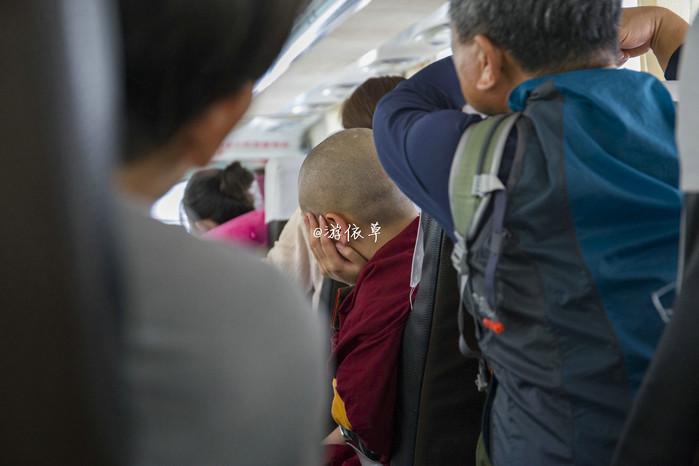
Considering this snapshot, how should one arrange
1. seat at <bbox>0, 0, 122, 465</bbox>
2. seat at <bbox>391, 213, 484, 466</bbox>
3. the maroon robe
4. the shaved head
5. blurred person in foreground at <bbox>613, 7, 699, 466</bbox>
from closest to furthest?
seat at <bbox>0, 0, 122, 465</bbox>
blurred person in foreground at <bbox>613, 7, 699, 466</bbox>
seat at <bbox>391, 213, 484, 466</bbox>
the maroon robe
the shaved head

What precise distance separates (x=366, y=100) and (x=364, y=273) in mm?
561

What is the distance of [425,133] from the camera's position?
1.27 meters

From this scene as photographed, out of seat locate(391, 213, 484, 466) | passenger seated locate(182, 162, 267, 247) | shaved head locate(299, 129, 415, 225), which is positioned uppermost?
shaved head locate(299, 129, 415, 225)

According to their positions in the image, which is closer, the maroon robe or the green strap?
the green strap

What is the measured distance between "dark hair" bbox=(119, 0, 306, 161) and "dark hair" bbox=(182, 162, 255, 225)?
11.2 feet

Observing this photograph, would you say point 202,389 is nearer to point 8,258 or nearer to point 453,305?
point 8,258

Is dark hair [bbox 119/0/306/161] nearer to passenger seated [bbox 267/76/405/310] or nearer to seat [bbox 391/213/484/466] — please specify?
seat [bbox 391/213/484/466]

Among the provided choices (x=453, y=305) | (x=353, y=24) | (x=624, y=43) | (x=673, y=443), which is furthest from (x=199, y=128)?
(x=353, y=24)

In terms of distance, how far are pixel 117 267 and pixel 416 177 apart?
1037mm

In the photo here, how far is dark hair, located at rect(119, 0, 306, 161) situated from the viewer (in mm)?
432

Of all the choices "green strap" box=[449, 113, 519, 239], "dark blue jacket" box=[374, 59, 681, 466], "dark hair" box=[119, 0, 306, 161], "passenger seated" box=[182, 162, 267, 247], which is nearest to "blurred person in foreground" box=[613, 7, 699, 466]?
"dark blue jacket" box=[374, 59, 681, 466]

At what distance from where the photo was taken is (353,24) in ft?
25.1

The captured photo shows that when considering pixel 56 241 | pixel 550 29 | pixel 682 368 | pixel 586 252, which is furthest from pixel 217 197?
pixel 56 241

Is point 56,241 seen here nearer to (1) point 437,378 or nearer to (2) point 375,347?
(1) point 437,378
